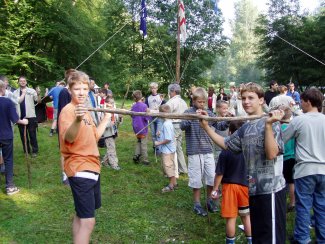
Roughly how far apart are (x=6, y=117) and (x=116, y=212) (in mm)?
2605

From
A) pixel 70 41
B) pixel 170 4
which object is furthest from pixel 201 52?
pixel 70 41

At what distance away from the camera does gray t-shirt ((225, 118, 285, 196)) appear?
277 centimetres

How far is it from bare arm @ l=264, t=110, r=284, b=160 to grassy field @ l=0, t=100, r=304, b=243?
205 centimetres

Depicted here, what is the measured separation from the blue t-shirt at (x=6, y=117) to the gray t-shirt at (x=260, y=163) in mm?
4484

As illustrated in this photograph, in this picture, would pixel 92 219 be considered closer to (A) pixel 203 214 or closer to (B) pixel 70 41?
(A) pixel 203 214

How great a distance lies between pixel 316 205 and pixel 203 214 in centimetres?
177

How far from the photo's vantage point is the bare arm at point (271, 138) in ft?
8.08

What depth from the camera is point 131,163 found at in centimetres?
837

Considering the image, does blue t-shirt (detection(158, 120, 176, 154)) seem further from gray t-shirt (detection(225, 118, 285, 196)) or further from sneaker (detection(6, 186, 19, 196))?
gray t-shirt (detection(225, 118, 285, 196))

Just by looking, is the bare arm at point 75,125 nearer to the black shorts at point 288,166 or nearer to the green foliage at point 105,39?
the black shorts at point 288,166

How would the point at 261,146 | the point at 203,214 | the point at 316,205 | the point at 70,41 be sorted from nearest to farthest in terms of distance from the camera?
the point at 261,146
the point at 316,205
the point at 203,214
the point at 70,41

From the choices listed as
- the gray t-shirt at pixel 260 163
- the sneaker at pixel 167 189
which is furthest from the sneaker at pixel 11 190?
the gray t-shirt at pixel 260 163

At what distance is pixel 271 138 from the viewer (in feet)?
8.52

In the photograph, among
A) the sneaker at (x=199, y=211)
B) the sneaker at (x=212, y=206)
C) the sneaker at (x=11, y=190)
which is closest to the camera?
the sneaker at (x=199, y=211)
